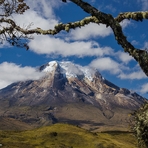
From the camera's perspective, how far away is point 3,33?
18250 mm

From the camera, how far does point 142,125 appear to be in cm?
990

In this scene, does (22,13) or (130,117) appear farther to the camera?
(22,13)

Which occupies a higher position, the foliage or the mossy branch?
the mossy branch

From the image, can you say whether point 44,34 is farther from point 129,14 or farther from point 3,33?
point 129,14

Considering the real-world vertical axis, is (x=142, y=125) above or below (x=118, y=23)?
below

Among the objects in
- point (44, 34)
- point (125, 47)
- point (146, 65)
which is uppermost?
point (44, 34)

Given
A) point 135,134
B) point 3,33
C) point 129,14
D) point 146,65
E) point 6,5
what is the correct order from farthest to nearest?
point 3,33 → point 6,5 → point 129,14 → point 135,134 → point 146,65

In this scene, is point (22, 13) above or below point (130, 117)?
above

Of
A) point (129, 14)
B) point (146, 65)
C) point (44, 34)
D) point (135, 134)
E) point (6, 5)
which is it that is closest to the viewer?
point (146, 65)

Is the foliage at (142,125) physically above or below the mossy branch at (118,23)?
below

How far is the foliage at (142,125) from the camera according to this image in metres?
9.79

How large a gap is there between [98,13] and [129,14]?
1502 millimetres

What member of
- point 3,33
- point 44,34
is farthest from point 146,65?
point 3,33

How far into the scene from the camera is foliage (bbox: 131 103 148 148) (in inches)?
385
